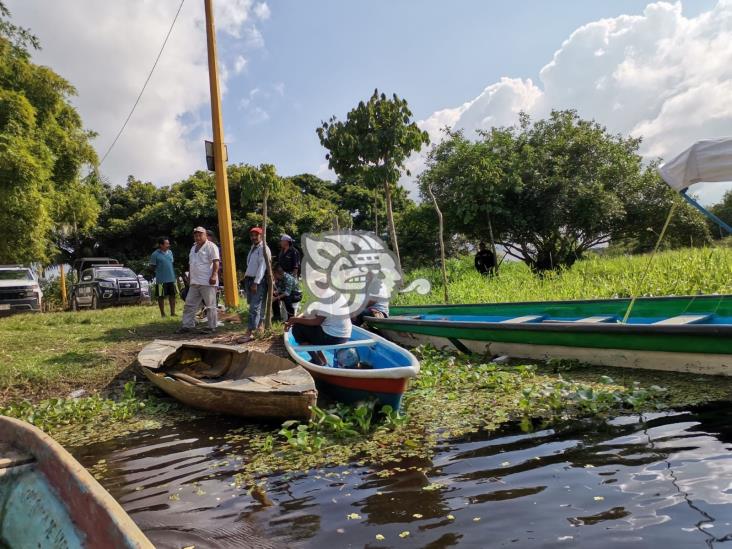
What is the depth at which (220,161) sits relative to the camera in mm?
10430

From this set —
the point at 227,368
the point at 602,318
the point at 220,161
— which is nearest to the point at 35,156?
the point at 220,161

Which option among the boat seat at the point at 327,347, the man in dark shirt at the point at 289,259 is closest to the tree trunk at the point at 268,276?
the man in dark shirt at the point at 289,259

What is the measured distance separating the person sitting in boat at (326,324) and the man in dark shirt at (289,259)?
2692 millimetres

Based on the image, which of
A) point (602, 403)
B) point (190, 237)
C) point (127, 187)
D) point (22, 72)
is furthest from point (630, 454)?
point (127, 187)

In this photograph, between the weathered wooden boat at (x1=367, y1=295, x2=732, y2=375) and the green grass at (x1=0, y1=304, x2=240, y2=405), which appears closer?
the weathered wooden boat at (x1=367, y1=295, x2=732, y2=375)

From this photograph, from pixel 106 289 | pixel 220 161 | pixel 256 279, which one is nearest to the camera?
pixel 256 279

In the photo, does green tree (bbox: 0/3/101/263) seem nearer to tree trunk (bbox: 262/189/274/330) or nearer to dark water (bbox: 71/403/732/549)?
tree trunk (bbox: 262/189/274/330)

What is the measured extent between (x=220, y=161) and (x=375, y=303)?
469 centimetres

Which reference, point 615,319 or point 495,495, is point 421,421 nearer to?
point 495,495

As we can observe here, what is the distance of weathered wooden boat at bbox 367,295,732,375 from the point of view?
15.6 ft

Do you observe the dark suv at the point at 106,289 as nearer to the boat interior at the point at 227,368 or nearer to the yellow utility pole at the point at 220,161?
the yellow utility pole at the point at 220,161

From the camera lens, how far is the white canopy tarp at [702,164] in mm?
5113

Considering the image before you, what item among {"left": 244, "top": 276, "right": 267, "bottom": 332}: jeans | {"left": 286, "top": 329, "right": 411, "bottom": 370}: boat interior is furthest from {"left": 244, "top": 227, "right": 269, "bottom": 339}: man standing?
{"left": 286, "top": 329, "right": 411, "bottom": 370}: boat interior

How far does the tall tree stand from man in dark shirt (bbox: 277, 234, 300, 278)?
2801mm
